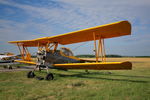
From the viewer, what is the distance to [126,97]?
4297 millimetres

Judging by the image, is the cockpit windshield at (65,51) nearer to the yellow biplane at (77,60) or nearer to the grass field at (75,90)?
the yellow biplane at (77,60)

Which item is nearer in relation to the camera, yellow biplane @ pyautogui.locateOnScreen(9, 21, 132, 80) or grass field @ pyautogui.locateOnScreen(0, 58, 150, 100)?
grass field @ pyautogui.locateOnScreen(0, 58, 150, 100)

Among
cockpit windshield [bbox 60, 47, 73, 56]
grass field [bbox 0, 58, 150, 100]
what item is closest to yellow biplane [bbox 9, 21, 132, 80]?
cockpit windshield [bbox 60, 47, 73, 56]

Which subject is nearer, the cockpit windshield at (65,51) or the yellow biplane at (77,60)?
the yellow biplane at (77,60)

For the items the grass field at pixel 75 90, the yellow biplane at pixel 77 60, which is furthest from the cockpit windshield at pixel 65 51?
the grass field at pixel 75 90

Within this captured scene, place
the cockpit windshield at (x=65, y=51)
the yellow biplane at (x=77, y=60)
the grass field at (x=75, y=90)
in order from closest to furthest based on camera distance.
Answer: the grass field at (x=75, y=90) < the yellow biplane at (x=77, y=60) < the cockpit windshield at (x=65, y=51)

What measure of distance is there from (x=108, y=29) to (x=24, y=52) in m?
9.42

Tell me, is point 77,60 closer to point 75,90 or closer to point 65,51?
point 65,51

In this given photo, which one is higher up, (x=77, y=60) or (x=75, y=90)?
(x=77, y=60)

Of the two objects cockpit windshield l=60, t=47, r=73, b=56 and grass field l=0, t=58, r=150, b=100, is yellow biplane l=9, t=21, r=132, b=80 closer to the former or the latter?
cockpit windshield l=60, t=47, r=73, b=56

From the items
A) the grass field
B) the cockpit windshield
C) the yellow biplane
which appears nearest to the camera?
the grass field

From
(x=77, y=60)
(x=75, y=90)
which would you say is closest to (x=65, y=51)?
(x=77, y=60)

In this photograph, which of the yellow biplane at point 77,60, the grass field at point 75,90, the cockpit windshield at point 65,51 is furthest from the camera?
the cockpit windshield at point 65,51

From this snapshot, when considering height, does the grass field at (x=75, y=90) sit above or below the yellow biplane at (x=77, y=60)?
below
